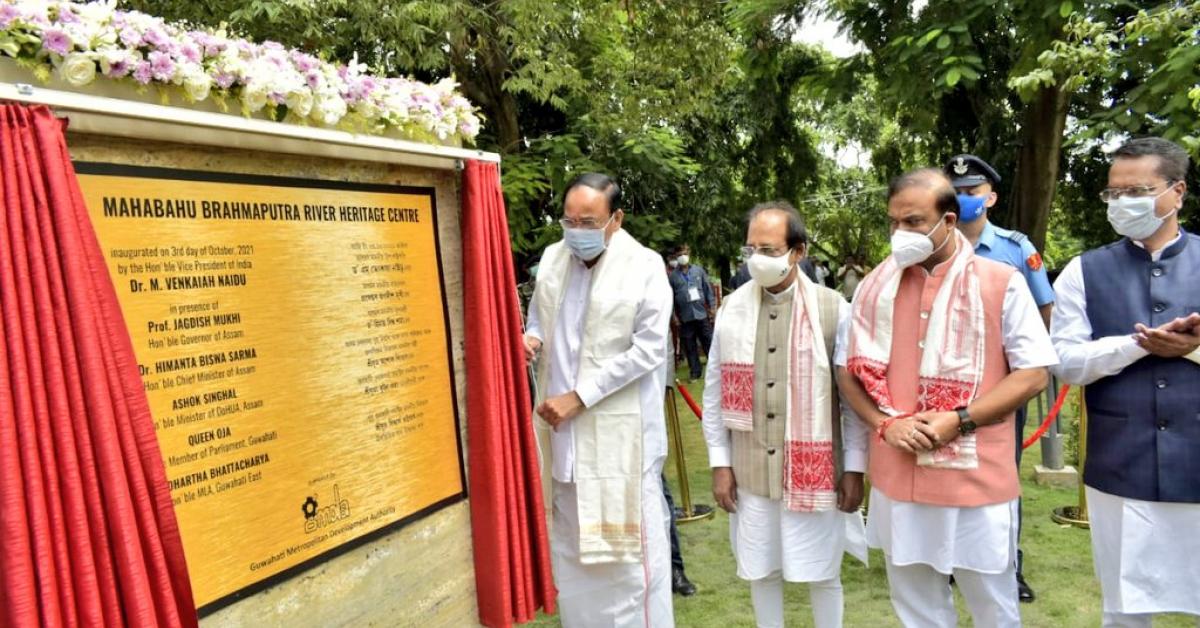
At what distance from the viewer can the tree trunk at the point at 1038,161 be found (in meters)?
11.4

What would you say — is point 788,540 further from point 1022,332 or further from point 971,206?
point 971,206

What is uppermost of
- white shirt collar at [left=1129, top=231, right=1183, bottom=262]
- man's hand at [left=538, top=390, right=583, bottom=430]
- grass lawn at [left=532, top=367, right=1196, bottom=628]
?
white shirt collar at [left=1129, top=231, right=1183, bottom=262]

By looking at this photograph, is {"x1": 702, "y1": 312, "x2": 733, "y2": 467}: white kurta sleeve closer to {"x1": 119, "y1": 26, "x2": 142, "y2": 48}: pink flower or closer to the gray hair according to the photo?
the gray hair

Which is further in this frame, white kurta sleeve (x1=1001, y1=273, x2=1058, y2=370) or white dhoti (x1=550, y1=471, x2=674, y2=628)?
white dhoti (x1=550, y1=471, x2=674, y2=628)

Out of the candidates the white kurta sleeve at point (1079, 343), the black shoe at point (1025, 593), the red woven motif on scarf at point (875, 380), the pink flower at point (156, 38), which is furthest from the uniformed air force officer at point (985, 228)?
the pink flower at point (156, 38)

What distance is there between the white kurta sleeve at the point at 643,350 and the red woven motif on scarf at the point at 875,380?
0.90m

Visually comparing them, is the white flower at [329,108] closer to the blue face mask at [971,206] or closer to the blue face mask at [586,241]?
the blue face mask at [586,241]

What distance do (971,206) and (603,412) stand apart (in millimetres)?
2064

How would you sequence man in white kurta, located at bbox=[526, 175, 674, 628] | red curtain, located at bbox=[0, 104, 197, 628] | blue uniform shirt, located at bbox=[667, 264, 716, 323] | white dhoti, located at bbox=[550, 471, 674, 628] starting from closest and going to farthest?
1. red curtain, located at bbox=[0, 104, 197, 628]
2. man in white kurta, located at bbox=[526, 175, 674, 628]
3. white dhoti, located at bbox=[550, 471, 674, 628]
4. blue uniform shirt, located at bbox=[667, 264, 716, 323]

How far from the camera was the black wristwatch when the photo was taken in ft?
9.78

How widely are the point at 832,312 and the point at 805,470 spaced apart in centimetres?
67

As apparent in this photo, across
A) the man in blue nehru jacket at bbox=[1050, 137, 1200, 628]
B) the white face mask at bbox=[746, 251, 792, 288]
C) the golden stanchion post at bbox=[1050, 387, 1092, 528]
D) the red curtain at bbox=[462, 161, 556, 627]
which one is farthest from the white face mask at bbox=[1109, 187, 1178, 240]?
the golden stanchion post at bbox=[1050, 387, 1092, 528]

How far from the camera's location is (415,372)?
322 cm

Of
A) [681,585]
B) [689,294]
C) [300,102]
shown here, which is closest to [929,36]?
[689,294]
